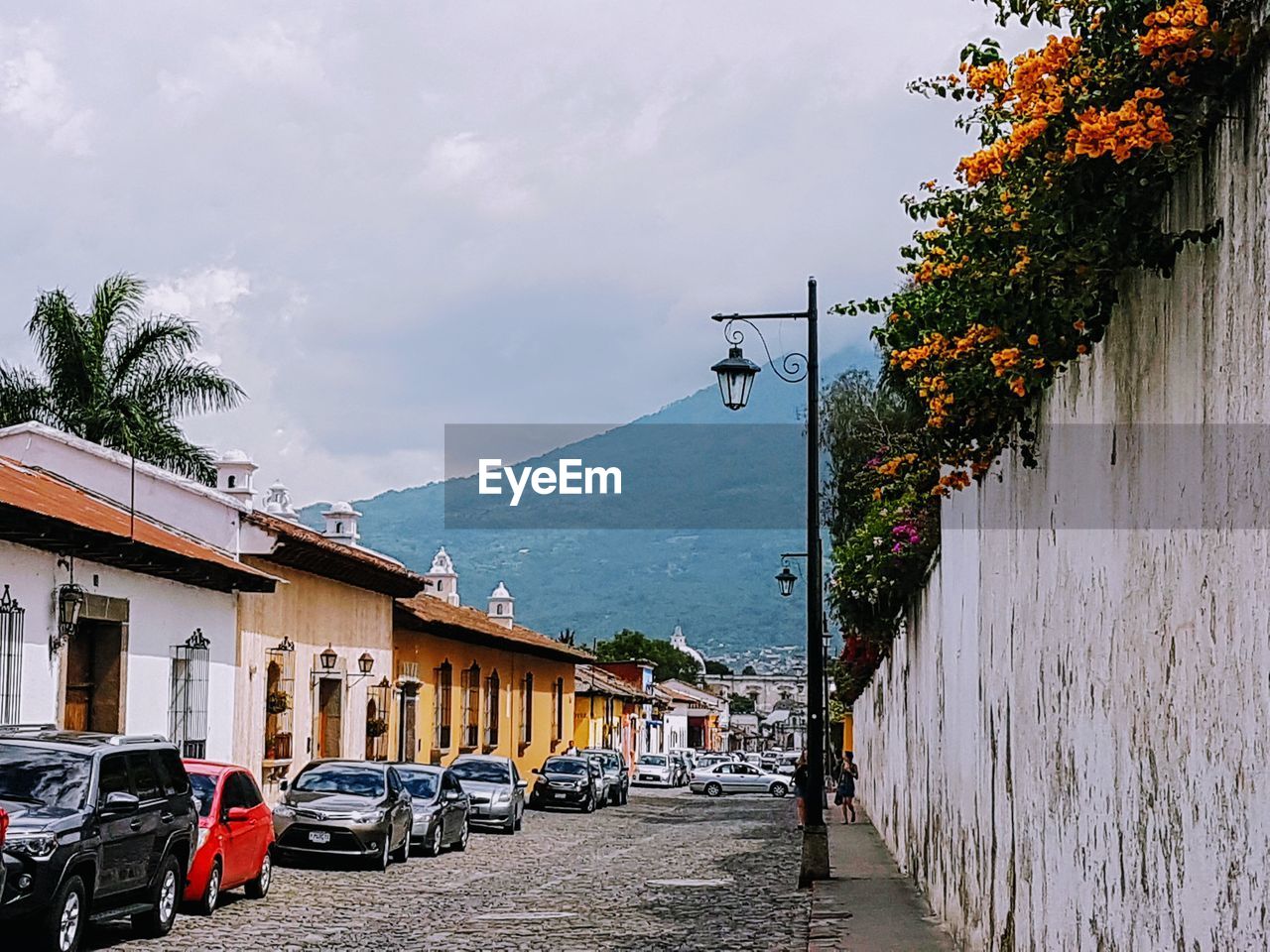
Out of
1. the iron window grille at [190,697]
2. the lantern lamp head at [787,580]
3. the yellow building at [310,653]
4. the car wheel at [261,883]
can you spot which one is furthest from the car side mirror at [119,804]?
the lantern lamp head at [787,580]

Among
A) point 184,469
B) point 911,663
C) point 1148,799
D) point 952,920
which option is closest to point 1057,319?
Answer: point 1148,799

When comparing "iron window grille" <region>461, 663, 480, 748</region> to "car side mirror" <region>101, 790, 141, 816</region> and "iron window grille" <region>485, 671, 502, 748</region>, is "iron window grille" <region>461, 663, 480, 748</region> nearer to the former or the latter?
"iron window grille" <region>485, 671, 502, 748</region>

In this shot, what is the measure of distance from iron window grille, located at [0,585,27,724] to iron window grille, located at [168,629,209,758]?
4.92 meters

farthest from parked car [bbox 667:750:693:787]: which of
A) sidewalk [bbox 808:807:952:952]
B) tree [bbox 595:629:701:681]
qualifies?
sidewalk [bbox 808:807:952:952]

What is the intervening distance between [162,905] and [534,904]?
5175 mm

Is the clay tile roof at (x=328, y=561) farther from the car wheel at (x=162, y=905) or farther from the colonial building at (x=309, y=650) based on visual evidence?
the car wheel at (x=162, y=905)

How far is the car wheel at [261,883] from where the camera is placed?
18.2 metres

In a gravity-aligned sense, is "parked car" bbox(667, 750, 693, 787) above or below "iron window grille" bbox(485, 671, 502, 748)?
below

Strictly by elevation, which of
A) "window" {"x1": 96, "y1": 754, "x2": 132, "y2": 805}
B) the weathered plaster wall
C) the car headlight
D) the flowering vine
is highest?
the flowering vine

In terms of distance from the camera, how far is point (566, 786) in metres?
44.0

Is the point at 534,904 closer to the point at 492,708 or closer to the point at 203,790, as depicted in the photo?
the point at 203,790

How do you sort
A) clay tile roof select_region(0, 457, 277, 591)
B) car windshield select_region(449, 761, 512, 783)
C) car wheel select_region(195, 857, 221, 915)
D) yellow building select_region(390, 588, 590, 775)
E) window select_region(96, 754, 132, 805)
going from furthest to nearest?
yellow building select_region(390, 588, 590, 775) < car windshield select_region(449, 761, 512, 783) < clay tile roof select_region(0, 457, 277, 591) < car wheel select_region(195, 857, 221, 915) < window select_region(96, 754, 132, 805)

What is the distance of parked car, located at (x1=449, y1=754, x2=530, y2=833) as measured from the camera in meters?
33.2

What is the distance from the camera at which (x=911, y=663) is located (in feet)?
67.4
